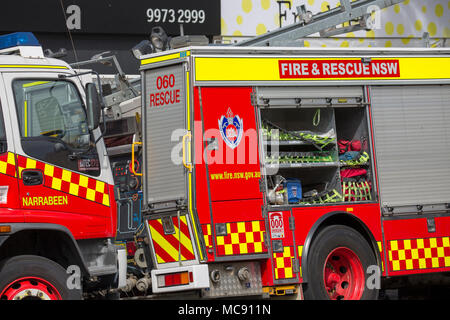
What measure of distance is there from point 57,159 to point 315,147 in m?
3.19

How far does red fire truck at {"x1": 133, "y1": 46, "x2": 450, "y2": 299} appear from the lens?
8.50 m

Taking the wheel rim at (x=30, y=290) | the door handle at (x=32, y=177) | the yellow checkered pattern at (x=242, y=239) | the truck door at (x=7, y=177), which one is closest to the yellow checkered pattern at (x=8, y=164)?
the truck door at (x=7, y=177)

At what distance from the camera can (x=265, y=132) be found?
29.8 feet

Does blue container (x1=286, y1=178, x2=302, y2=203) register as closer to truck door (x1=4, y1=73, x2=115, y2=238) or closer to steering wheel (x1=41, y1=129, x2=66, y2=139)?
truck door (x1=4, y1=73, x2=115, y2=238)

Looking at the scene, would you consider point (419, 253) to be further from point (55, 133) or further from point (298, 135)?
point (55, 133)

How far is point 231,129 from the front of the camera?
870 centimetres

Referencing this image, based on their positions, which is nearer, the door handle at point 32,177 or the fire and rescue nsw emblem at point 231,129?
the door handle at point 32,177

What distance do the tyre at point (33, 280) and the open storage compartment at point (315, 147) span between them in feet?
8.55

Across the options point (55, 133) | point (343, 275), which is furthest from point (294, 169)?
point (55, 133)

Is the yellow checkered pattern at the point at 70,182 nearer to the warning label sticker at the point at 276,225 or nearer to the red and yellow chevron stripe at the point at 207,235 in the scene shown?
the red and yellow chevron stripe at the point at 207,235

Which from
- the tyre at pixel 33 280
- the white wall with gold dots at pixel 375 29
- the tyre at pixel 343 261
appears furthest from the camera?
the white wall with gold dots at pixel 375 29

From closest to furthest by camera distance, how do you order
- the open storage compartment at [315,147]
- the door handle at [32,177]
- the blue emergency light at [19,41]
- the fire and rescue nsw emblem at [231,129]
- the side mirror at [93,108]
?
the door handle at [32,177] < the side mirror at [93,108] < the blue emergency light at [19,41] < the fire and rescue nsw emblem at [231,129] < the open storage compartment at [315,147]

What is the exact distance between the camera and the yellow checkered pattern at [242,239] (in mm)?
8461
